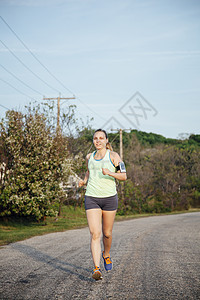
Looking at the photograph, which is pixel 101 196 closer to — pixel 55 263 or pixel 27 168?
pixel 55 263

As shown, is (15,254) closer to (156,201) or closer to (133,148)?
(156,201)

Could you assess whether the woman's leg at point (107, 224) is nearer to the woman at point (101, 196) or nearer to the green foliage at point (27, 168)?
the woman at point (101, 196)

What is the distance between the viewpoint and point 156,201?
39.3 metres

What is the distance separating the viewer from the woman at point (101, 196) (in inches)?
198

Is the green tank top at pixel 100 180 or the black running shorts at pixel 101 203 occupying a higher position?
the green tank top at pixel 100 180

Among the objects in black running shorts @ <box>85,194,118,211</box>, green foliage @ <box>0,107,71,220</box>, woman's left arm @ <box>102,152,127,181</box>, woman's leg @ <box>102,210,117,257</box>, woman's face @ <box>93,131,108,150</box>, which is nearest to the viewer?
woman's left arm @ <box>102,152,127,181</box>

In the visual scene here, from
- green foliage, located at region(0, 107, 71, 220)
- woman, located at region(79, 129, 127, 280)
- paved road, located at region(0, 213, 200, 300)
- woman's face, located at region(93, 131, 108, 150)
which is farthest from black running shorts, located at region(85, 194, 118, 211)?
green foliage, located at region(0, 107, 71, 220)

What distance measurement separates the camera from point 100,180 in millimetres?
5180

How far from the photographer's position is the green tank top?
5145 mm

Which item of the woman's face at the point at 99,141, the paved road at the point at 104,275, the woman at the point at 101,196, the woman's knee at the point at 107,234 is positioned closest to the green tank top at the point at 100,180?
the woman at the point at 101,196

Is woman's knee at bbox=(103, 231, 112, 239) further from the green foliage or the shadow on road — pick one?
the green foliage

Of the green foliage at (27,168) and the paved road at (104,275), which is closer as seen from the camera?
the paved road at (104,275)

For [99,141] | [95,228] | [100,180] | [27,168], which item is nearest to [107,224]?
[95,228]

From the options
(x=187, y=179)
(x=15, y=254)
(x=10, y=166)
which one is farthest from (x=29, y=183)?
(x=187, y=179)
